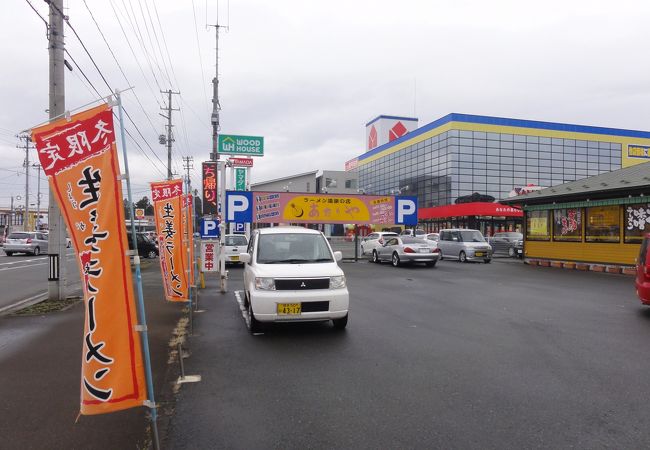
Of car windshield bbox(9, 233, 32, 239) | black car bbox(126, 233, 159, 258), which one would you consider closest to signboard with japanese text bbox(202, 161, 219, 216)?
black car bbox(126, 233, 159, 258)

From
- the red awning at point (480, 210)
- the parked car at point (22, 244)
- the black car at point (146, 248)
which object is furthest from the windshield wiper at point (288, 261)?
the red awning at point (480, 210)

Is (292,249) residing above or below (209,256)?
above

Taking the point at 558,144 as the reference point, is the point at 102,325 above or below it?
below

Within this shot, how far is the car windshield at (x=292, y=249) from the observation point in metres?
7.39

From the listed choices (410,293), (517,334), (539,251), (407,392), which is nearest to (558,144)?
(539,251)

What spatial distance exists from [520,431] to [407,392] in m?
1.15

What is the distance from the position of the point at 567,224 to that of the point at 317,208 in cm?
1116

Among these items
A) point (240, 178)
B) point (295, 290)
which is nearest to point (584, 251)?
point (295, 290)

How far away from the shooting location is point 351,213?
21234 mm

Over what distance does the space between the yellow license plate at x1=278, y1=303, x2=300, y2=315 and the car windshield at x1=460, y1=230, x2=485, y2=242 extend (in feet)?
58.1

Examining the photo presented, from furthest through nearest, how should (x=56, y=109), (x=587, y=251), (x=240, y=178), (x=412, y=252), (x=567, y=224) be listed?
1. (x=240, y=178)
2. (x=567, y=224)
3. (x=412, y=252)
4. (x=587, y=251)
5. (x=56, y=109)

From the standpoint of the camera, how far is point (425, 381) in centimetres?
477

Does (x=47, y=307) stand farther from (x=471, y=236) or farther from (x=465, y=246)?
(x=471, y=236)

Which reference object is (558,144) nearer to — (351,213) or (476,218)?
(476,218)
